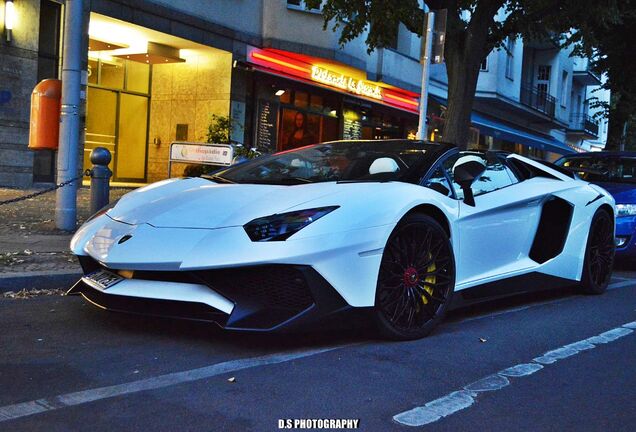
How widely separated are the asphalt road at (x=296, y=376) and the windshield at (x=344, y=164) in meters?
0.99

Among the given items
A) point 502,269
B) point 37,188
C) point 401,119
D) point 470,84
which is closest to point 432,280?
point 502,269

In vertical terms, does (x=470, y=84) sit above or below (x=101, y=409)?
above

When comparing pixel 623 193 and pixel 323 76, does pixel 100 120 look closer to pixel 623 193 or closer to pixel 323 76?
pixel 323 76

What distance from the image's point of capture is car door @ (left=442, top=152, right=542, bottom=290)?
15.1ft

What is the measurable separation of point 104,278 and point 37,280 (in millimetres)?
1570

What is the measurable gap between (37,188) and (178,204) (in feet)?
31.7

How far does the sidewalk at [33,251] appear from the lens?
17.0 ft

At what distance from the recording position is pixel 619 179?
29.5ft

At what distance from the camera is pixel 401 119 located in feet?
77.0

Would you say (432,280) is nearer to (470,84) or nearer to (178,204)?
(178,204)

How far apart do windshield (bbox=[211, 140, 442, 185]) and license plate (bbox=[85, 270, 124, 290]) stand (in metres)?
1.10

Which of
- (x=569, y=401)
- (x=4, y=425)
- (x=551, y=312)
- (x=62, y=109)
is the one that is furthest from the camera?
(x=62, y=109)

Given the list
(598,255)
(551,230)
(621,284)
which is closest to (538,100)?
(621,284)

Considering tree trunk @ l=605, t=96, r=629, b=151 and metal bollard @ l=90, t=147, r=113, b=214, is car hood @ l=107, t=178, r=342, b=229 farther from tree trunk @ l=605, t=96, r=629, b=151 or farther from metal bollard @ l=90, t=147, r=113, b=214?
tree trunk @ l=605, t=96, r=629, b=151
